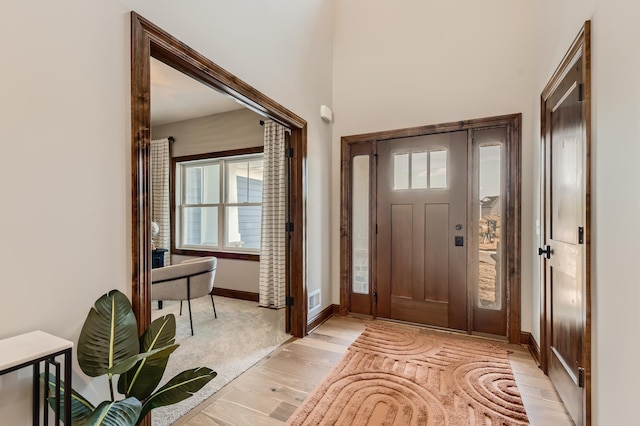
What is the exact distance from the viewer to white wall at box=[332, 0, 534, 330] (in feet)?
9.14

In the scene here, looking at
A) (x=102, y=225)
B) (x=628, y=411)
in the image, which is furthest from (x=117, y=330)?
(x=628, y=411)

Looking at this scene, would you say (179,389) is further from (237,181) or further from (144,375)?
(237,181)

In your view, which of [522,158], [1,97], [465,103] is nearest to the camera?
[1,97]

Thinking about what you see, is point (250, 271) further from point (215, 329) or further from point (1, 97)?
point (1, 97)

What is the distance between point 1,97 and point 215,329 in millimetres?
2656

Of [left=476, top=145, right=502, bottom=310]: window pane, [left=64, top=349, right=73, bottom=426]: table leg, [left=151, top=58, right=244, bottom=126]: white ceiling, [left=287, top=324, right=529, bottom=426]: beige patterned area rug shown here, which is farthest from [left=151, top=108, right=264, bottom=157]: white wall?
[left=64, top=349, right=73, bottom=426]: table leg

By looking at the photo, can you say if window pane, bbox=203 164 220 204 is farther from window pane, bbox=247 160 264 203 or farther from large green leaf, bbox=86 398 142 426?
large green leaf, bbox=86 398 142 426

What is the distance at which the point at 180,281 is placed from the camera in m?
3.01

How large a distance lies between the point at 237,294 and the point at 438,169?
324 centimetres

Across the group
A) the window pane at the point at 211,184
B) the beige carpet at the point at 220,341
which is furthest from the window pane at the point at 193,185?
the beige carpet at the point at 220,341

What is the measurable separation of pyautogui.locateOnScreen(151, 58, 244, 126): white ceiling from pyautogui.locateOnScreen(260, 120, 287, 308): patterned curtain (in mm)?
708

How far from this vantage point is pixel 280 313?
3688 millimetres

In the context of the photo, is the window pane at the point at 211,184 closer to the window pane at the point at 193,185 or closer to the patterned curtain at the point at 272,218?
the window pane at the point at 193,185

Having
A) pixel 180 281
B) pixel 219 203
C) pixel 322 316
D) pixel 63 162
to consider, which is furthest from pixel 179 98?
pixel 322 316
